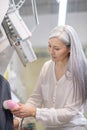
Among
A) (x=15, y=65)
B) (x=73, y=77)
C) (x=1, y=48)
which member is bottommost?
(x=15, y=65)

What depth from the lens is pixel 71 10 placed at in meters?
2.32

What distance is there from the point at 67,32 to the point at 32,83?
1.19 m

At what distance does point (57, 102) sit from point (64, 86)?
11cm

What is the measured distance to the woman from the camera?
4.16 feet

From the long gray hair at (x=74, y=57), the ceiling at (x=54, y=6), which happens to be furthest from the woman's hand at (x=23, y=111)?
the ceiling at (x=54, y=6)

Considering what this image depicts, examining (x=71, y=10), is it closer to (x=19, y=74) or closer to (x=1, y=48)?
(x=19, y=74)

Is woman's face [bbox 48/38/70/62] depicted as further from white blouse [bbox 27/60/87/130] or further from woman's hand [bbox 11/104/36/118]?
woman's hand [bbox 11/104/36/118]

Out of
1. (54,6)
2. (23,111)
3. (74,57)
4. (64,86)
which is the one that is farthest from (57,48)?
(54,6)

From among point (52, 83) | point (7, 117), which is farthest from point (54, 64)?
point (7, 117)

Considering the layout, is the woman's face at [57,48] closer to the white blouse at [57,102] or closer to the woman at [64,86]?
the woman at [64,86]

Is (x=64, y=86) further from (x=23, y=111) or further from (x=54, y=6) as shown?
(x=54, y=6)

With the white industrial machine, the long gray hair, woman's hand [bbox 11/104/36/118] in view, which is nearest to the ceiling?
the white industrial machine

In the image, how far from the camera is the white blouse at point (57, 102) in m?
1.27

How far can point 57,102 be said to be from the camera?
1.35m
